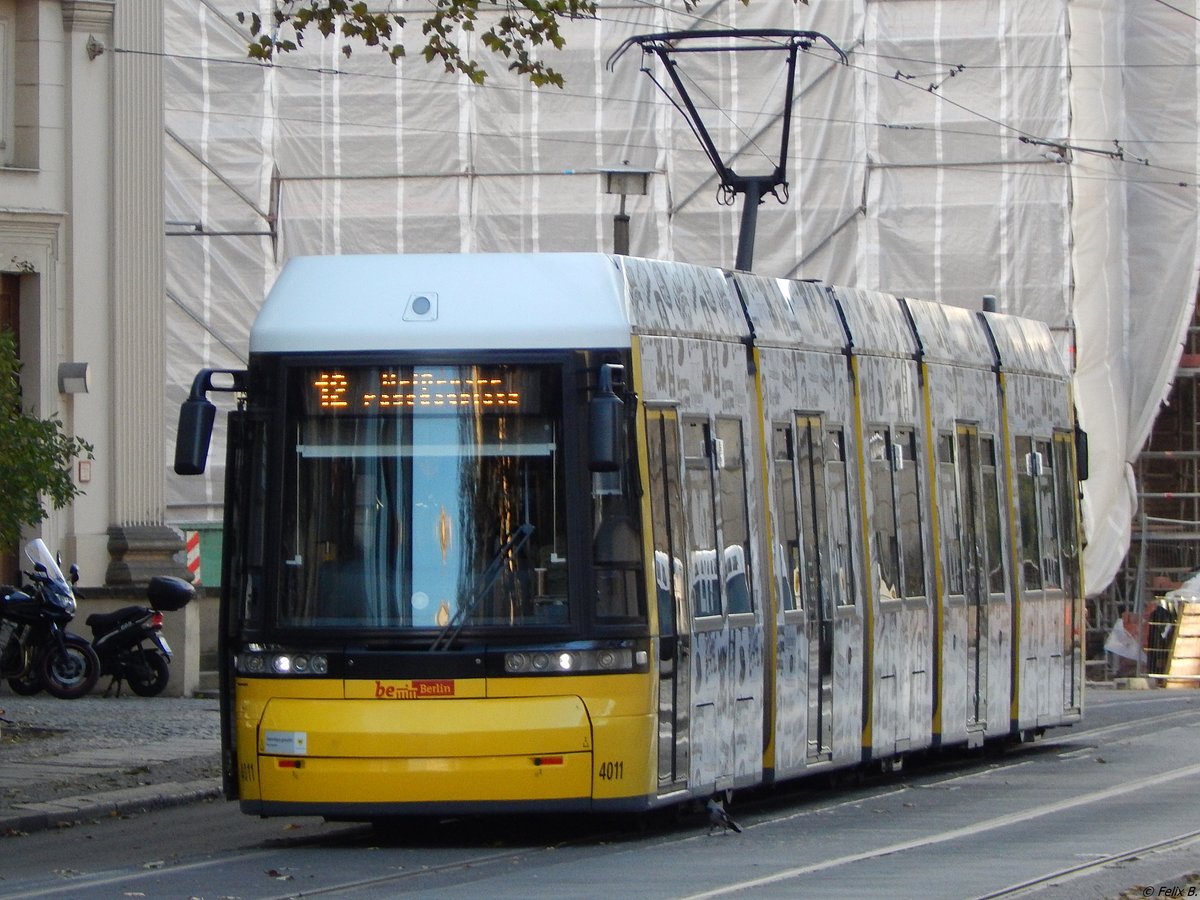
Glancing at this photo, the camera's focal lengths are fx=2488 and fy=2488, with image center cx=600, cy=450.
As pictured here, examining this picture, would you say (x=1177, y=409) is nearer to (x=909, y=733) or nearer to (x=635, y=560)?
(x=909, y=733)

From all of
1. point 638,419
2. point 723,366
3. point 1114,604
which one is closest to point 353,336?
point 638,419

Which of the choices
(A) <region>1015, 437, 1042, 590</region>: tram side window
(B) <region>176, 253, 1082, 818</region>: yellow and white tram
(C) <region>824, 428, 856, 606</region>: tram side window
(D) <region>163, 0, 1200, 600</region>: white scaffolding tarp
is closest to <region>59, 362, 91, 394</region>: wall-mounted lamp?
(A) <region>1015, 437, 1042, 590</region>: tram side window

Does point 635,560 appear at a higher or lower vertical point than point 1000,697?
higher

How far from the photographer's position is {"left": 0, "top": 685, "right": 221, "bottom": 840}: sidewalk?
1462cm

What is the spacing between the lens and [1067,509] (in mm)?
18656

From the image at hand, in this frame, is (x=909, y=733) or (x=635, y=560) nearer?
(x=635, y=560)

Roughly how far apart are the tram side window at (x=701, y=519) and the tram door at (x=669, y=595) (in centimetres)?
14

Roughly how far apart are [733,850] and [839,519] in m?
3.32

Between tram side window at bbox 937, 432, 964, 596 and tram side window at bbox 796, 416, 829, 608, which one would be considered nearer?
tram side window at bbox 796, 416, 829, 608

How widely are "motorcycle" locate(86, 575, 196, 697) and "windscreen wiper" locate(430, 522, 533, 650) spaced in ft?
38.8

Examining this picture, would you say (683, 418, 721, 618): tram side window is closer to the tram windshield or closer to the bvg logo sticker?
the tram windshield

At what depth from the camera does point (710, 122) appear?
112ft

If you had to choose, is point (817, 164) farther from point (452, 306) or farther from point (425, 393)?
point (425, 393)

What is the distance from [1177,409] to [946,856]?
26.5 m
